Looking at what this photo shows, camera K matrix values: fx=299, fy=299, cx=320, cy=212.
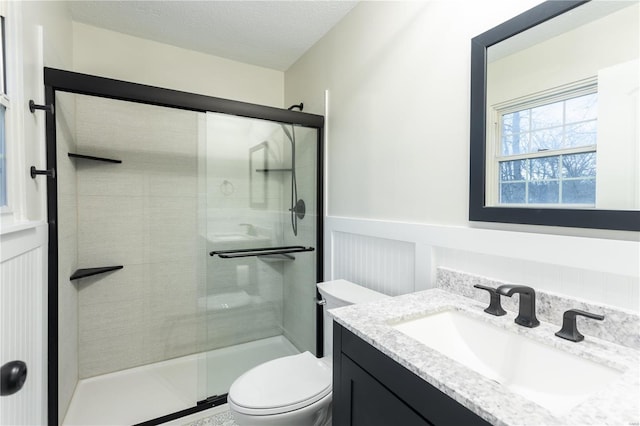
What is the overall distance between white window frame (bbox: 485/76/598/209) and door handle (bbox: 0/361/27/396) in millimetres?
1380

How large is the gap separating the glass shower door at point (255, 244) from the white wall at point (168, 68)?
82 cm

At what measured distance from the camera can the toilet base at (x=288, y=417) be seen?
1.21 m

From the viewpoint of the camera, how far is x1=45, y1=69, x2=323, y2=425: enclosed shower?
1.86 m

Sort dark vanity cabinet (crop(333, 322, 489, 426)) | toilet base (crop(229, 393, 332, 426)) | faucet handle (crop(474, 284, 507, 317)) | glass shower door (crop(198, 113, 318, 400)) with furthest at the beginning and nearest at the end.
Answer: glass shower door (crop(198, 113, 318, 400))
toilet base (crop(229, 393, 332, 426))
faucet handle (crop(474, 284, 507, 317))
dark vanity cabinet (crop(333, 322, 489, 426))

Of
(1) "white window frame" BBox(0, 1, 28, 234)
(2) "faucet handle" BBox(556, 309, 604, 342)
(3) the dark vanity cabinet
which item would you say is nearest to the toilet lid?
(3) the dark vanity cabinet

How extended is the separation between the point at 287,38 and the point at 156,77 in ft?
3.41

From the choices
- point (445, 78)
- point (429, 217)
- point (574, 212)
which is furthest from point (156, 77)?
point (574, 212)

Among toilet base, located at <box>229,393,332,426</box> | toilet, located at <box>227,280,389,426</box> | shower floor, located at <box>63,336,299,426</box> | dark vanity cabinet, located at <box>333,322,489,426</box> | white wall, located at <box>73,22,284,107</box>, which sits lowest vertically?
shower floor, located at <box>63,336,299,426</box>

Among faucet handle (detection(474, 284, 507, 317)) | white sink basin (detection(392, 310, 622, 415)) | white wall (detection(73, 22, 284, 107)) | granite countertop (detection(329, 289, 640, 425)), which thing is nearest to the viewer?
granite countertop (detection(329, 289, 640, 425))

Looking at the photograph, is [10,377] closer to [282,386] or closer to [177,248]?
A: [282,386]

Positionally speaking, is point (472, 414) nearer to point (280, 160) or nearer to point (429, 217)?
point (429, 217)

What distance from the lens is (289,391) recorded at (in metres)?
1.31

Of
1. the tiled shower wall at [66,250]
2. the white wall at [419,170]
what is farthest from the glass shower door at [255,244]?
the tiled shower wall at [66,250]

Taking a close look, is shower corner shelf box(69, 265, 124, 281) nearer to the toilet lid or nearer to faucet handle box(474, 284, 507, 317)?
the toilet lid
